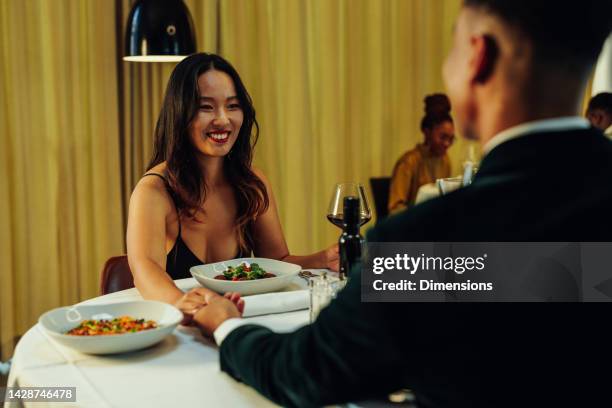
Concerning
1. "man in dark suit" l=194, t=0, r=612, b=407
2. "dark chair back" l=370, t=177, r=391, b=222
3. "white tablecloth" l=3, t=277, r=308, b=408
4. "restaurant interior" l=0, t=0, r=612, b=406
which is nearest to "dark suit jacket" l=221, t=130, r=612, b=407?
"man in dark suit" l=194, t=0, r=612, b=407

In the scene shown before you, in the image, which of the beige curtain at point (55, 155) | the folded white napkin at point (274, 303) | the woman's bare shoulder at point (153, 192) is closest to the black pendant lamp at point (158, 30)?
the beige curtain at point (55, 155)

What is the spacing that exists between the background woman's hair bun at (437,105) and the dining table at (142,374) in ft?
11.7

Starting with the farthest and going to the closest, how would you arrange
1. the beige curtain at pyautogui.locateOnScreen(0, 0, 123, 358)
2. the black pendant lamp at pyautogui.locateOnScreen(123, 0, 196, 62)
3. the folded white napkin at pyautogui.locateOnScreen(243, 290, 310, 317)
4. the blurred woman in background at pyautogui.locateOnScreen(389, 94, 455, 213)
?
the blurred woman in background at pyautogui.locateOnScreen(389, 94, 455, 213) < the beige curtain at pyautogui.locateOnScreen(0, 0, 123, 358) < the black pendant lamp at pyautogui.locateOnScreen(123, 0, 196, 62) < the folded white napkin at pyautogui.locateOnScreen(243, 290, 310, 317)

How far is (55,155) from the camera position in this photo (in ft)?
12.9

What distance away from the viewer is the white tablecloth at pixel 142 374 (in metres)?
1.26

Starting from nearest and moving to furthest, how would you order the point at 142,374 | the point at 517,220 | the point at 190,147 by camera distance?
the point at 517,220 < the point at 142,374 < the point at 190,147

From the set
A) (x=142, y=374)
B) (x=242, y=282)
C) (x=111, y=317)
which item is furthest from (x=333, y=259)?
(x=142, y=374)

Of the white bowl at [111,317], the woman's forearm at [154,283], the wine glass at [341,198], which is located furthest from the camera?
the wine glass at [341,198]

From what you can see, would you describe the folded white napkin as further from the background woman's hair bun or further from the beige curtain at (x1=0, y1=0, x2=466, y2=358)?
the background woman's hair bun

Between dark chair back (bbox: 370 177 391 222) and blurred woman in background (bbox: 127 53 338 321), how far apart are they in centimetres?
247

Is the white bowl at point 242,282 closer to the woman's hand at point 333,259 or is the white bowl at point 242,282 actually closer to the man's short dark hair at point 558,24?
the woman's hand at point 333,259

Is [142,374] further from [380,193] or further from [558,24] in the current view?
[380,193]

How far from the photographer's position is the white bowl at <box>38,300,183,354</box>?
1418mm

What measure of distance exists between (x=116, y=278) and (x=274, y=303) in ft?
2.72
